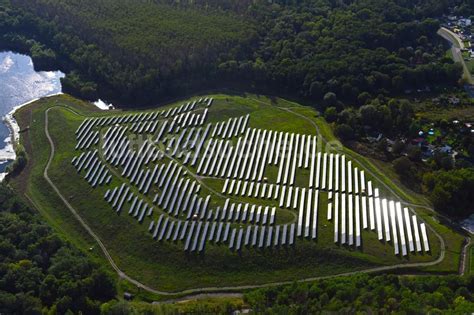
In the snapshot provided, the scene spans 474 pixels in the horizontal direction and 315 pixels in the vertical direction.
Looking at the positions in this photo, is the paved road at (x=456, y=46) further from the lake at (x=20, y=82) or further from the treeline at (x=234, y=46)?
the lake at (x=20, y=82)

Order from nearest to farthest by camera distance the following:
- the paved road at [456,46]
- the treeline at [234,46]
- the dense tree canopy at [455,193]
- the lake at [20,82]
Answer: the dense tree canopy at [455,193] → the treeline at [234,46] → the lake at [20,82] → the paved road at [456,46]

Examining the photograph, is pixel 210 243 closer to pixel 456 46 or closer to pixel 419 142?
pixel 419 142

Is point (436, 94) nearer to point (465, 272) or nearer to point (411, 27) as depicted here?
point (411, 27)

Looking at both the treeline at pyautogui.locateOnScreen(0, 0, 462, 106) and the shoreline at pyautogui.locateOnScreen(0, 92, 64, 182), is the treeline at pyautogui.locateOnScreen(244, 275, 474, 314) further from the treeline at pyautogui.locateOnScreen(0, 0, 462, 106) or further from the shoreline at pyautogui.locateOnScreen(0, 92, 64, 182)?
the shoreline at pyautogui.locateOnScreen(0, 92, 64, 182)

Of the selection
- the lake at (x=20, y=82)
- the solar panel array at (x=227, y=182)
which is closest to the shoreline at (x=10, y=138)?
the lake at (x=20, y=82)

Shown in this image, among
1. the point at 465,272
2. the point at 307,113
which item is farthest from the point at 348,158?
the point at 465,272

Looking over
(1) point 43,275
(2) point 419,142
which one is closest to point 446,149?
(2) point 419,142

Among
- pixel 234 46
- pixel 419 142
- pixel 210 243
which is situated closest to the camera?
pixel 210 243

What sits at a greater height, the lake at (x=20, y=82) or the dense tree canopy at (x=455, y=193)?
the dense tree canopy at (x=455, y=193)
